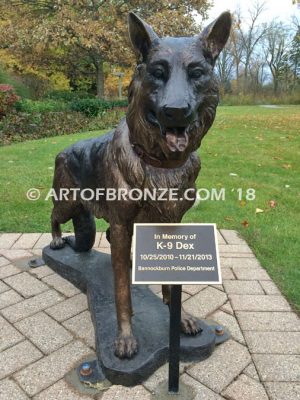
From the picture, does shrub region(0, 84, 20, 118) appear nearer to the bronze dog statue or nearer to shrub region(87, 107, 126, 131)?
shrub region(87, 107, 126, 131)

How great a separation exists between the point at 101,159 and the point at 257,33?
173 ft

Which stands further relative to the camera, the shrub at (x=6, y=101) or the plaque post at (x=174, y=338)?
the shrub at (x=6, y=101)

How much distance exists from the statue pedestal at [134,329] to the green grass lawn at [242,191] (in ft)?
3.72

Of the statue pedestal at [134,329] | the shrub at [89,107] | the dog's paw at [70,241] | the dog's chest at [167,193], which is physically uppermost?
the dog's chest at [167,193]

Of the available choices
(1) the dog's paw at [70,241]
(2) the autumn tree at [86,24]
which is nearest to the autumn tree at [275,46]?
(2) the autumn tree at [86,24]

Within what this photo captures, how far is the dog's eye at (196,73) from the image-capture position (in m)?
1.90

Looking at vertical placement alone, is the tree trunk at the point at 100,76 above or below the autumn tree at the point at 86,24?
below

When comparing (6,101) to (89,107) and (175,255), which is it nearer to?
(89,107)

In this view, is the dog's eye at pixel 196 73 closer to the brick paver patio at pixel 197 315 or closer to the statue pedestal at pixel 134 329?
the statue pedestal at pixel 134 329

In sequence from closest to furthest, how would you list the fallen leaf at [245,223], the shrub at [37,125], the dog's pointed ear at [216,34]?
1. the dog's pointed ear at [216,34]
2. the fallen leaf at [245,223]
3. the shrub at [37,125]

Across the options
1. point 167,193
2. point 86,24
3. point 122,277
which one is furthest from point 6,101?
point 167,193

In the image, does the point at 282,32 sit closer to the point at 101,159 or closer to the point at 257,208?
the point at 257,208

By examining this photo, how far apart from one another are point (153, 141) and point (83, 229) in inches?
71.2

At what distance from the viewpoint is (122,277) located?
2471 millimetres
